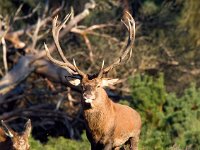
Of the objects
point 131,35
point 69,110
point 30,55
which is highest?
point 131,35

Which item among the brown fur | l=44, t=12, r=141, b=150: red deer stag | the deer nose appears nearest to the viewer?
the deer nose

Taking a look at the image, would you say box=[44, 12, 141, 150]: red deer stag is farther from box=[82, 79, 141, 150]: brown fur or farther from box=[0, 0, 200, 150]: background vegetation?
box=[0, 0, 200, 150]: background vegetation

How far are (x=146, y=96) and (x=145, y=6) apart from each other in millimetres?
12392

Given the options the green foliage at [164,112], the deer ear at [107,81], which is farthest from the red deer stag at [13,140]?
the green foliage at [164,112]

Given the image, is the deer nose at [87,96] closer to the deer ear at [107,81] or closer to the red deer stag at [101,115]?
the red deer stag at [101,115]

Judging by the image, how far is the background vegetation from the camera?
62.0ft

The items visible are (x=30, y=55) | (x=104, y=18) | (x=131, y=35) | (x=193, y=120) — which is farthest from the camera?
(x=104, y=18)

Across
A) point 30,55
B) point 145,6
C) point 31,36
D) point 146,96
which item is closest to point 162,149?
point 146,96

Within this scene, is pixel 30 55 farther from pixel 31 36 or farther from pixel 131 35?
pixel 131 35

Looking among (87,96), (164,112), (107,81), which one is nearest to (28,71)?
(164,112)

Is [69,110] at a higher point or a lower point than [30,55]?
lower

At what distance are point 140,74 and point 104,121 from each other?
1193cm

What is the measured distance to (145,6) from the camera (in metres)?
31.9

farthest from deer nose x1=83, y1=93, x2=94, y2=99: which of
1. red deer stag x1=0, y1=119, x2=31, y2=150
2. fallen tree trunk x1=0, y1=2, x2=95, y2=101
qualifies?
fallen tree trunk x1=0, y1=2, x2=95, y2=101
